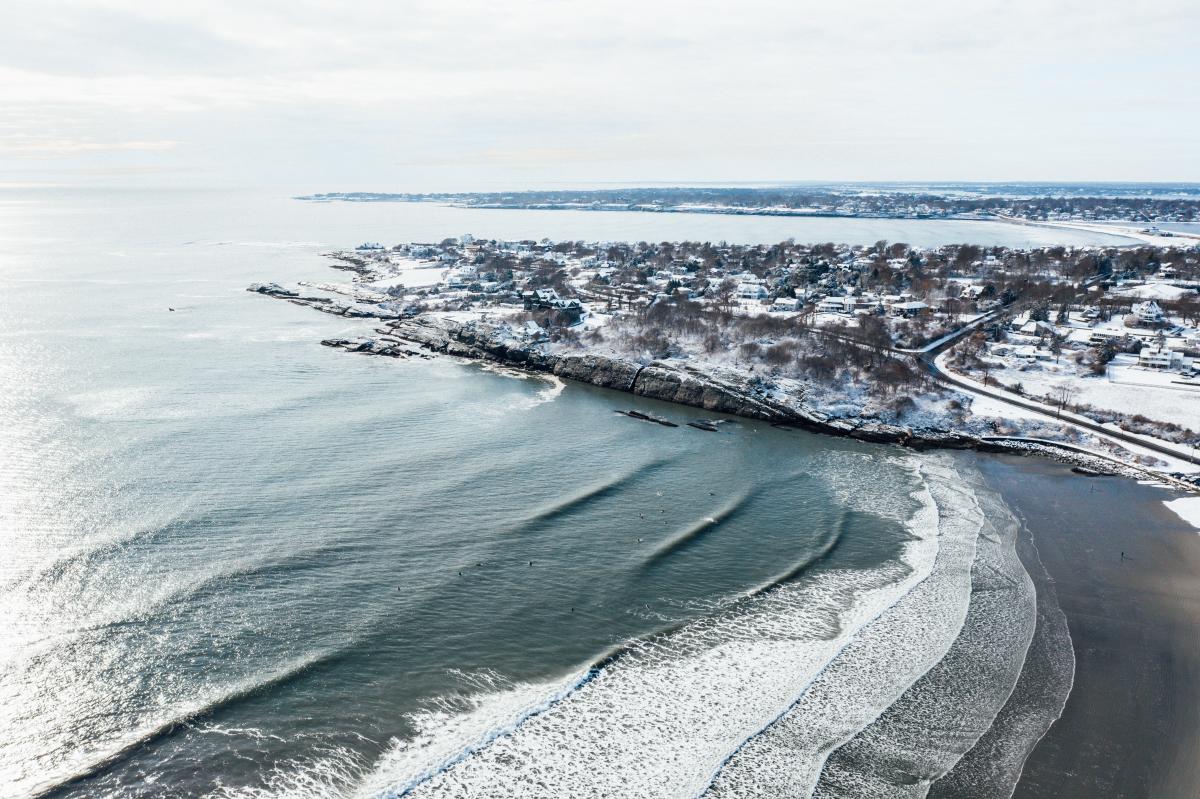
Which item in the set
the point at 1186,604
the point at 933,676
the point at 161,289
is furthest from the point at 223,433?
the point at 161,289

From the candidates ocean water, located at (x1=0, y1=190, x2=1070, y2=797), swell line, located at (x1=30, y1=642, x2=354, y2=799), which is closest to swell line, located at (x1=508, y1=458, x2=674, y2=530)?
ocean water, located at (x1=0, y1=190, x2=1070, y2=797)

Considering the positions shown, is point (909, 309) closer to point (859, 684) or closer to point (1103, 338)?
point (1103, 338)

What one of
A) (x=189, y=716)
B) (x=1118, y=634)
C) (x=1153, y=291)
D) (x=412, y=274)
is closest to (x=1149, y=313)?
(x=1153, y=291)

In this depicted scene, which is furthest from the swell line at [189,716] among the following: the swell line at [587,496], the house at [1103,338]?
the house at [1103,338]

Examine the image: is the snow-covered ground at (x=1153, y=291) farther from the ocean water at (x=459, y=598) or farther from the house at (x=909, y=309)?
the ocean water at (x=459, y=598)

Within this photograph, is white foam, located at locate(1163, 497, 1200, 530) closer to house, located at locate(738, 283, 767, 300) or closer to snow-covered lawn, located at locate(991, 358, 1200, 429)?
snow-covered lawn, located at locate(991, 358, 1200, 429)

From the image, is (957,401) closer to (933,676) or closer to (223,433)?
(933,676)
